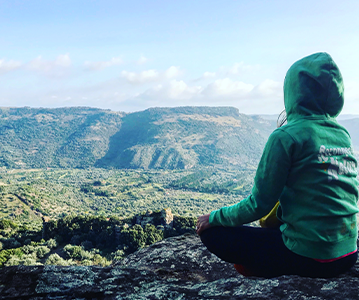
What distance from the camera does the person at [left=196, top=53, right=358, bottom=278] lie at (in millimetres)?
2484

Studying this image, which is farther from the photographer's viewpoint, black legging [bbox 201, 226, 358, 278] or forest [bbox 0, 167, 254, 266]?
forest [bbox 0, 167, 254, 266]

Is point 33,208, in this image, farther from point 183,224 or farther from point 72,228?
point 183,224

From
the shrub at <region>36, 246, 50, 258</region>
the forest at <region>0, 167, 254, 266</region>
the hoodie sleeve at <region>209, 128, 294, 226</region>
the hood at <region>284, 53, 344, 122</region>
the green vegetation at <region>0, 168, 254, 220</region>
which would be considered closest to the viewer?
the hoodie sleeve at <region>209, 128, 294, 226</region>

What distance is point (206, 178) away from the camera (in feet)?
604

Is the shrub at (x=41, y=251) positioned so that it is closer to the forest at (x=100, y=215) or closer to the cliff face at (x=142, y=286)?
the forest at (x=100, y=215)

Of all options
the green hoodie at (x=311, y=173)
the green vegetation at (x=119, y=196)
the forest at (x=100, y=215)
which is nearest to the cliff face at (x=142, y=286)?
the green hoodie at (x=311, y=173)

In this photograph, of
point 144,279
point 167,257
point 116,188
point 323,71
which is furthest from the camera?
point 116,188

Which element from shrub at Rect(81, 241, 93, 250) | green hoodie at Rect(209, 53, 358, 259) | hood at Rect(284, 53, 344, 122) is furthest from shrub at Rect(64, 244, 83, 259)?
hood at Rect(284, 53, 344, 122)

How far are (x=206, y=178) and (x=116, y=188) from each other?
6323 cm

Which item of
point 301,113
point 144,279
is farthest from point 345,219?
point 144,279

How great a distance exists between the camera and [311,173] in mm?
2502

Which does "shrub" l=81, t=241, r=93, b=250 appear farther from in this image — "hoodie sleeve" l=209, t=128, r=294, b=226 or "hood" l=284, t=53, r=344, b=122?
"hood" l=284, t=53, r=344, b=122

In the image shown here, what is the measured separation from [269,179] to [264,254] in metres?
0.93

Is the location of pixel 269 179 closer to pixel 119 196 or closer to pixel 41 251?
pixel 41 251
